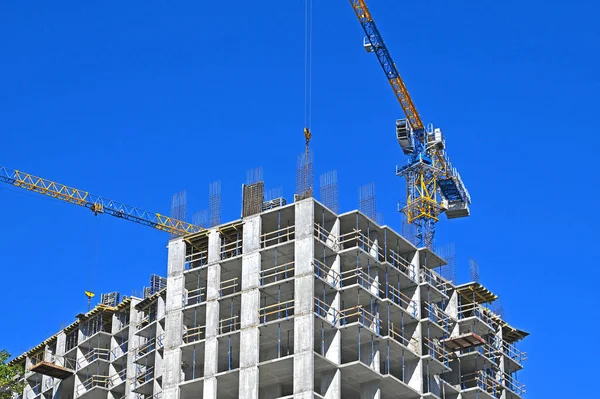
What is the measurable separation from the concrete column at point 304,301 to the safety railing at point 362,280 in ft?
13.5

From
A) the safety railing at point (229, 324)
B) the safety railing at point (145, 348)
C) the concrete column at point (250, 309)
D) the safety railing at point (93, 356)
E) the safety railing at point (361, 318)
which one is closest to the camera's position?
the concrete column at point (250, 309)

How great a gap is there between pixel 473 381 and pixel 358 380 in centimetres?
1959

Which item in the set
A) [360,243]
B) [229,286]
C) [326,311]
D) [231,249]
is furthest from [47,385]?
[326,311]

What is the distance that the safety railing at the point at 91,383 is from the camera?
410 feet

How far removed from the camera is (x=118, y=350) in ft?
411

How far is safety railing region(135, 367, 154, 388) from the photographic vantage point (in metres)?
115

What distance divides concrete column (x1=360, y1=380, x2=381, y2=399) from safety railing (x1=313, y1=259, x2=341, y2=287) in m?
7.83

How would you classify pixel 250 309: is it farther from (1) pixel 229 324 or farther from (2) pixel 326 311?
(2) pixel 326 311

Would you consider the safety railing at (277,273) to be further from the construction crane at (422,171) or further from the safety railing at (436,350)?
the construction crane at (422,171)

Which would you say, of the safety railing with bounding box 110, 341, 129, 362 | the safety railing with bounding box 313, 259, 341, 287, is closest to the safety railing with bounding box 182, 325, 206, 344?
the safety railing with bounding box 313, 259, 341, 287

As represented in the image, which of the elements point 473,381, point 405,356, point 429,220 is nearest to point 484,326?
point 473,381

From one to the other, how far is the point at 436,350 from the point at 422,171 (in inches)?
2422

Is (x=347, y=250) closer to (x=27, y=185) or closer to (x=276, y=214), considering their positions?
(x=276, y=214)

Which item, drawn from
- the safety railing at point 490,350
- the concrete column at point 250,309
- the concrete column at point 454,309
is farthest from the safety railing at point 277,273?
the safety railing at point 490,350
